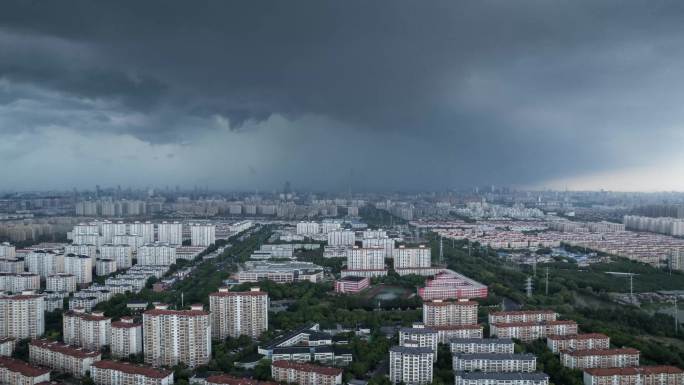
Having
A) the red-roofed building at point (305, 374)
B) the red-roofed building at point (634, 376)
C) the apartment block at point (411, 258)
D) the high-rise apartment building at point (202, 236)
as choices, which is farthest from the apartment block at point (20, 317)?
the high-rise apartment building at point (202, 236)

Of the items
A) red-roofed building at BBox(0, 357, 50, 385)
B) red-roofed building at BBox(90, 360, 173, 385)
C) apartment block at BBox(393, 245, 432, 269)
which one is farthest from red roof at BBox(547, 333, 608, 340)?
apartment block at BBox(393, 245, 432, 269)

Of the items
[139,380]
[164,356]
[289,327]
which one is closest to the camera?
[139,380]

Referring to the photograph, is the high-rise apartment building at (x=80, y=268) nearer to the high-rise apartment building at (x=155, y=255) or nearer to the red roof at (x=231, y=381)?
the high-rise apartment building at (x=155, y=255)

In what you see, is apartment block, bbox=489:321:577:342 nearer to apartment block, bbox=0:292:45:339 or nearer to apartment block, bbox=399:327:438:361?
apartment block, bbox=399:327:438:361

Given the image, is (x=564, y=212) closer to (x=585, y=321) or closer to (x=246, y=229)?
(x=246, y=229)

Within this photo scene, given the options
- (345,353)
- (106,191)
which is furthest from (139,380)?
(106,191)

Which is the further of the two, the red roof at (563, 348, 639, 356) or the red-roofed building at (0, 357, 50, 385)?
the red roof at (563, 348, 639, 356)
